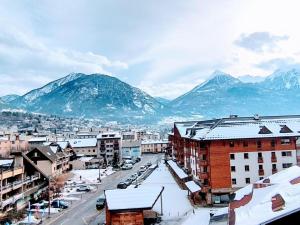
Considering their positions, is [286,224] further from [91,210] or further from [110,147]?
[110,147]

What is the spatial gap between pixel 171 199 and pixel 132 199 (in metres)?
17.4

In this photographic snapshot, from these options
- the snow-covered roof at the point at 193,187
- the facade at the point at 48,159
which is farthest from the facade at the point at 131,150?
the snow-covered roof at the point at 193,187

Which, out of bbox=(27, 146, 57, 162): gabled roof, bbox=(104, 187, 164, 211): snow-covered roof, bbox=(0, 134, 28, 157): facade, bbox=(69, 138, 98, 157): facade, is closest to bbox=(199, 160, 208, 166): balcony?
bbox=(104, 187, 164, 211): snow-covered roof

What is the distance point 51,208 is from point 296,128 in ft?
151

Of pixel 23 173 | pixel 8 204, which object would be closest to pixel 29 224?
pixel 8 204

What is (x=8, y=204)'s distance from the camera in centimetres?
6456

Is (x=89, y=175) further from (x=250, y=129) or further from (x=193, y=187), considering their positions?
(x=250, y=129)

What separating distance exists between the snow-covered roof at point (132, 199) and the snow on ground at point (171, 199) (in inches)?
163

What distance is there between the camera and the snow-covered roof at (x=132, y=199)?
53156mm

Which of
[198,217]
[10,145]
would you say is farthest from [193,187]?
[10,145]

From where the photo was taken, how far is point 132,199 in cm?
5566

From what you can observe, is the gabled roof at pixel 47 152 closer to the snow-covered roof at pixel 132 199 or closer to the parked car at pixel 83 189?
the parked car at pixel 83 189

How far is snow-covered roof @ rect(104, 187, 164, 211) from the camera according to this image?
174ft

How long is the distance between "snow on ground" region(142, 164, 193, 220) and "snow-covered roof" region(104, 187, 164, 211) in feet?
13.6
